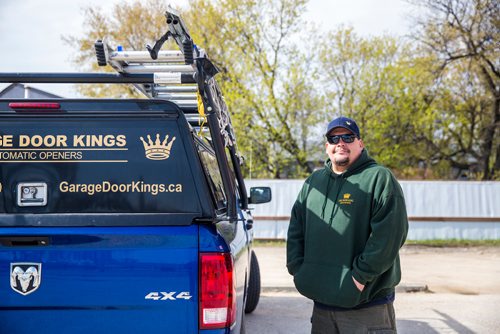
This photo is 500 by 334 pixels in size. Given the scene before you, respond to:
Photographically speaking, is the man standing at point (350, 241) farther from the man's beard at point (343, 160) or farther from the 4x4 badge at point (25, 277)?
the 4x4 badge at point (25, 277)

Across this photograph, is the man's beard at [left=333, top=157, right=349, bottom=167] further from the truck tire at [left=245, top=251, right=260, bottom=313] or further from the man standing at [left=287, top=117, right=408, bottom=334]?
the truck tire at [left=245, top=251, right=260, bottom=313]

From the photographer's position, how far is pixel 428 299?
7.84 meters

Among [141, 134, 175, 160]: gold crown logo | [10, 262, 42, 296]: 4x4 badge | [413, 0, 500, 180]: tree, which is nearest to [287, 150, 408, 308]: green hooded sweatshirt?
[141, 134, 175, 160]: gold crown logo

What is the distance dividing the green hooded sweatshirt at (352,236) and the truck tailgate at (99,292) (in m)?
0.88

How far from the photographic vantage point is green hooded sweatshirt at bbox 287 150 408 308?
118 inches

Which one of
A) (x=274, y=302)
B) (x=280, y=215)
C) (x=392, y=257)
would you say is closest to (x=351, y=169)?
(x=392, y=257)

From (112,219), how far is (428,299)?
247 inches

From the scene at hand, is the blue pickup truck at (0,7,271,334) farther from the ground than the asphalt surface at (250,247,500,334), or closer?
farther from the ground

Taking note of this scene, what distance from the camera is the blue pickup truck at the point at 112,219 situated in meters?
2.63

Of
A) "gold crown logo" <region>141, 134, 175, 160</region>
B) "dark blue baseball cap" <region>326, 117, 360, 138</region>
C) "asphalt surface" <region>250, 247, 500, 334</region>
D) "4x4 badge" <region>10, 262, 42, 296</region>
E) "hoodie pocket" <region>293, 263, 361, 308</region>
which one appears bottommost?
"asphalt surface" <region>250, 247, 500, 334</region>

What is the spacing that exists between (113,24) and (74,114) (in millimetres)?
24865

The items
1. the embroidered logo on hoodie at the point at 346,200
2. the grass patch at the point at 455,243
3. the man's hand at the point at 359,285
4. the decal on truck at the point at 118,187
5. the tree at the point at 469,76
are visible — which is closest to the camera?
the decal on truck at the point at 118,187

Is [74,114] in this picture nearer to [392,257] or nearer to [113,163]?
[113,163]

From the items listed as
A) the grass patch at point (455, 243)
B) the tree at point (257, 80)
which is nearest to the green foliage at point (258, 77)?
the tree at point (257, 80)
